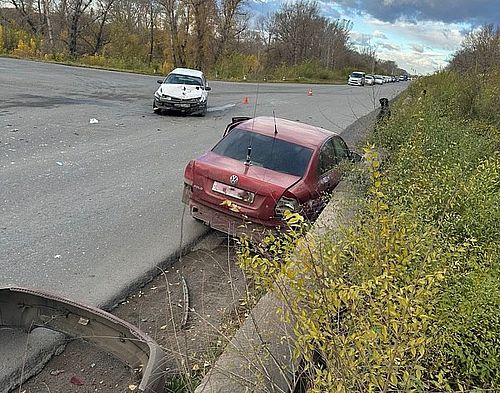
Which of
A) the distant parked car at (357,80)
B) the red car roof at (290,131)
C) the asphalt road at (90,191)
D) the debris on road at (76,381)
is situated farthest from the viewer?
the distant parked car at (357,80)

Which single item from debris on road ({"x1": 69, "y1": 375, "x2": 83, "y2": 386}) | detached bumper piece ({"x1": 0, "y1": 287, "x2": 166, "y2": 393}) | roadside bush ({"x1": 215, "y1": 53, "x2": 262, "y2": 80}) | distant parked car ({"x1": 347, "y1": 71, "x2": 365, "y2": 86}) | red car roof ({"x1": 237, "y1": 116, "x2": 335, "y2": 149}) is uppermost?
red car roof ({"x1": 237, "y1": 116, "x2": 335, "y2": 149})

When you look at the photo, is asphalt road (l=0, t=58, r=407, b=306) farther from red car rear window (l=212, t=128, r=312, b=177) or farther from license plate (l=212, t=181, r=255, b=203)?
red car rear window (l=212, t=128, r=312, b=177)

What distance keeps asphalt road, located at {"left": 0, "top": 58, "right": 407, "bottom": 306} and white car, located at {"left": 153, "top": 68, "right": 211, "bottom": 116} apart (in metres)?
0.52

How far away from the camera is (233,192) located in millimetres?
6031

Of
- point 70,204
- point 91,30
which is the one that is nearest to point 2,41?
point 91,30

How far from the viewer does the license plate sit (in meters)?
5.93

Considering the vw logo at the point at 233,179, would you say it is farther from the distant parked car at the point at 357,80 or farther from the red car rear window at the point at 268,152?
the distant parked car at the point at 357,80

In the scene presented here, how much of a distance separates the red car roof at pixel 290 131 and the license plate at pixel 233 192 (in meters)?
1.16

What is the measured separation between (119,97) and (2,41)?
99.0 feet

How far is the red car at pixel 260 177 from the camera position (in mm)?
5879

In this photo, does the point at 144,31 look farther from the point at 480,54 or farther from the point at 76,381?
the point at 76,381

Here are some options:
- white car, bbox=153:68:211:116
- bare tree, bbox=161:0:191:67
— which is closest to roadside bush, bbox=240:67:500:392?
white car, bbox=153:68:211:116

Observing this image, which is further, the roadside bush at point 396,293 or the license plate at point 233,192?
the license plate at point 233,192

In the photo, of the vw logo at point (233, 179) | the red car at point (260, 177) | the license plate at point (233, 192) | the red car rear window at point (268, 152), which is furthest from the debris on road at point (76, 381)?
the red car rear window at point (268, 152)
